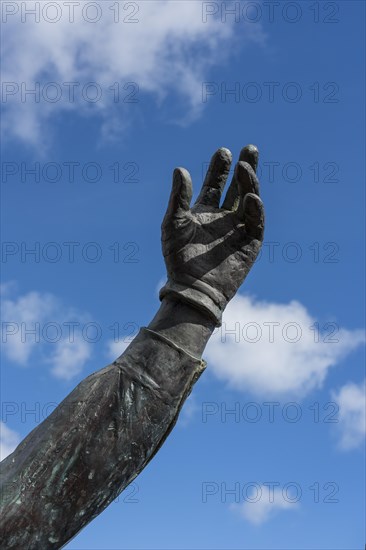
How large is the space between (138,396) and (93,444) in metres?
0.36

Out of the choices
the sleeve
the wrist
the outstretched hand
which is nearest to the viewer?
the sleeve

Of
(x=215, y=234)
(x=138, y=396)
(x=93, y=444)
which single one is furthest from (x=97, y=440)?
(x=215, y=234)

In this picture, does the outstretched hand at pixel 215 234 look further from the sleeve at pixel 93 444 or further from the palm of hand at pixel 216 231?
the sleeve at pixel 93 444

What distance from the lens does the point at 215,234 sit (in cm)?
525

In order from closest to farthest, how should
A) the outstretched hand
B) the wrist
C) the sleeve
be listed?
1. the sleeve
2. the wrist
3. the outstretched hand

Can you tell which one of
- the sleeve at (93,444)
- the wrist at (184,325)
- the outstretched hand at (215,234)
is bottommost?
the sleeve at (93,444)

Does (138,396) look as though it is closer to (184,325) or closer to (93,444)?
(93,444)

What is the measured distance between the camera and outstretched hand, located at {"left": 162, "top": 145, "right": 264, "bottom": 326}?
507cm

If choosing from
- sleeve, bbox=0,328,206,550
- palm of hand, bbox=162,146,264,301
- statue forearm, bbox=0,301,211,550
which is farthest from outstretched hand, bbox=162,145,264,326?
sleeve, bbox=0,328,206,550

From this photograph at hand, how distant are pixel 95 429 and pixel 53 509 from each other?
464mm

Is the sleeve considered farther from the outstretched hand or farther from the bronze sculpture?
the outstretched hand

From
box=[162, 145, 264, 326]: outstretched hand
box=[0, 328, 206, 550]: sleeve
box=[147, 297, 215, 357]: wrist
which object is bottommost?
box=[0, 328, 206, 550]: sleeve

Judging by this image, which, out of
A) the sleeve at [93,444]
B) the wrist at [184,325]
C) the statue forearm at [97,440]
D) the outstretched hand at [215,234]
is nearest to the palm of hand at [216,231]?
the outstretched hand at [215,234]

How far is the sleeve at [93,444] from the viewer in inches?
173
